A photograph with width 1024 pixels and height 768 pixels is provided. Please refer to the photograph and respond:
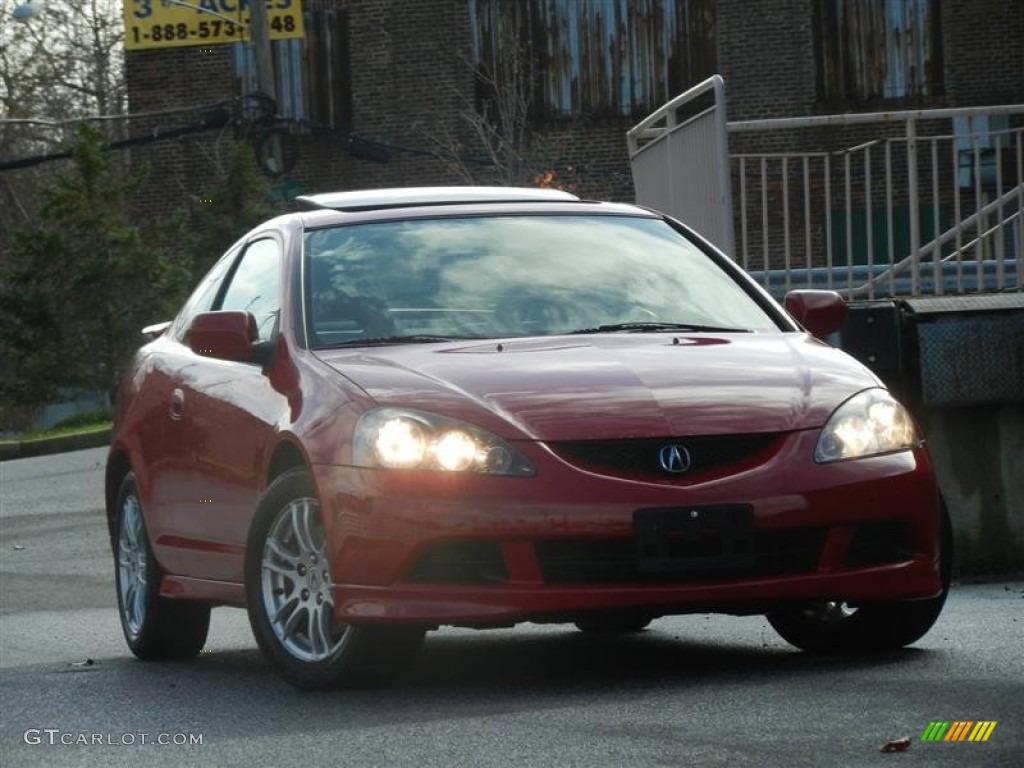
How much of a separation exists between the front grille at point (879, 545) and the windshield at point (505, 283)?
1110 mm

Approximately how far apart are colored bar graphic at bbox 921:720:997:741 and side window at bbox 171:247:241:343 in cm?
404

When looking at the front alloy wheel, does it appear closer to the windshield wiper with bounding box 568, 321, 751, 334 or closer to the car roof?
the windshield wiper with bounding box 568, 321, 751, 334

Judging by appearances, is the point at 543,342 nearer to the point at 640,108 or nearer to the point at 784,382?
the point at 784,382

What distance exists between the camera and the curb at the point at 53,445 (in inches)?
1077

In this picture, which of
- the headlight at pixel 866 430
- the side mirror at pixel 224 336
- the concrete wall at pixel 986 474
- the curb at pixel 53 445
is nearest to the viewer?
the headlight at pixel 866 430

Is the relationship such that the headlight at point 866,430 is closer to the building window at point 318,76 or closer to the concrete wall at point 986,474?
the concrete wall at point 986,474

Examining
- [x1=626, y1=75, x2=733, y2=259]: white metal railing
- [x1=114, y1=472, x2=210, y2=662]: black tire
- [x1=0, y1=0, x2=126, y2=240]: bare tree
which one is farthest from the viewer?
[x1=0, y1=0, x2=126, y2=240]: bare tree

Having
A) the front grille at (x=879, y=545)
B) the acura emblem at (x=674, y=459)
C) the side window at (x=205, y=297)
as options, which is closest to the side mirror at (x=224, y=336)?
the side window at (x=205, y=297)

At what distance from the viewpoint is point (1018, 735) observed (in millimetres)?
5555

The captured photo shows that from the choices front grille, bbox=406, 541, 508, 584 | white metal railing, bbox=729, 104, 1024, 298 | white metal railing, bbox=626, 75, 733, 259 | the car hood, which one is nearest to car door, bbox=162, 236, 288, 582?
the car hood

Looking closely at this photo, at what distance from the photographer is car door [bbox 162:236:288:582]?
750cm

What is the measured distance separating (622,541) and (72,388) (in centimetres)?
3221

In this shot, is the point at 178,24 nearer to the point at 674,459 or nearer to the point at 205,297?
the point at 205,297

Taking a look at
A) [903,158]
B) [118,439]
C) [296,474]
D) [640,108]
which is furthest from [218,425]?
[640,108]
